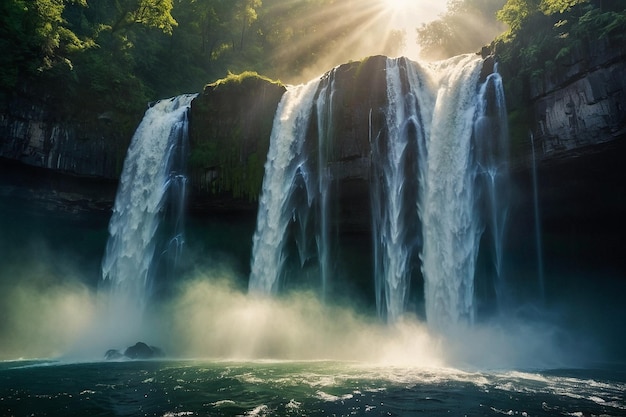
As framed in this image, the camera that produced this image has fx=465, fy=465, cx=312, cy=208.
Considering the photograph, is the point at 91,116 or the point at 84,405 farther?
the point at 91,116

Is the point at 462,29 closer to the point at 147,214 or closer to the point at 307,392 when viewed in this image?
the point at 147,214

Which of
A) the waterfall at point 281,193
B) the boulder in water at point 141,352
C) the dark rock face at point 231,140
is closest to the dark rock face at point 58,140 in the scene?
the dark rock face at point 231,140

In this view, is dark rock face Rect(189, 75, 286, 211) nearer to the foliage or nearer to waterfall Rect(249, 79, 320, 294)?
waterfall Rect(249, 79, 320, 294)

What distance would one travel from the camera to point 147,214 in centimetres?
2475

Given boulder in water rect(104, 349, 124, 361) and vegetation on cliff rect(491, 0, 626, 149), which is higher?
vegetation on cliff rect(491, 0, 626, 149)

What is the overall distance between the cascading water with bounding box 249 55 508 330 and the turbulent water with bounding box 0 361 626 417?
5832 mm

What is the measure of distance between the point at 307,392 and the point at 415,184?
42.2 feet

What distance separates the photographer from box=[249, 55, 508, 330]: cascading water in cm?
1897

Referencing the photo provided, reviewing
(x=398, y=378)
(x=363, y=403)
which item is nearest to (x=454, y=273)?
(x=398, y=378)

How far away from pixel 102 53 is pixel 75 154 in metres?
7.59

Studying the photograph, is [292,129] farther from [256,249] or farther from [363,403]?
[363,403]

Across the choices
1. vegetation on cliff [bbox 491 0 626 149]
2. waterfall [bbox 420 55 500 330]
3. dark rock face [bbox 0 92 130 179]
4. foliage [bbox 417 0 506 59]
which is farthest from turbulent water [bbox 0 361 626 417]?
foliage [bbox 417 0 506 59]

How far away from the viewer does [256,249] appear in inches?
900

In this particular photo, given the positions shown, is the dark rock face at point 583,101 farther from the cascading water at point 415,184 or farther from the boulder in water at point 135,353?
the boulder in water at point 135,353
